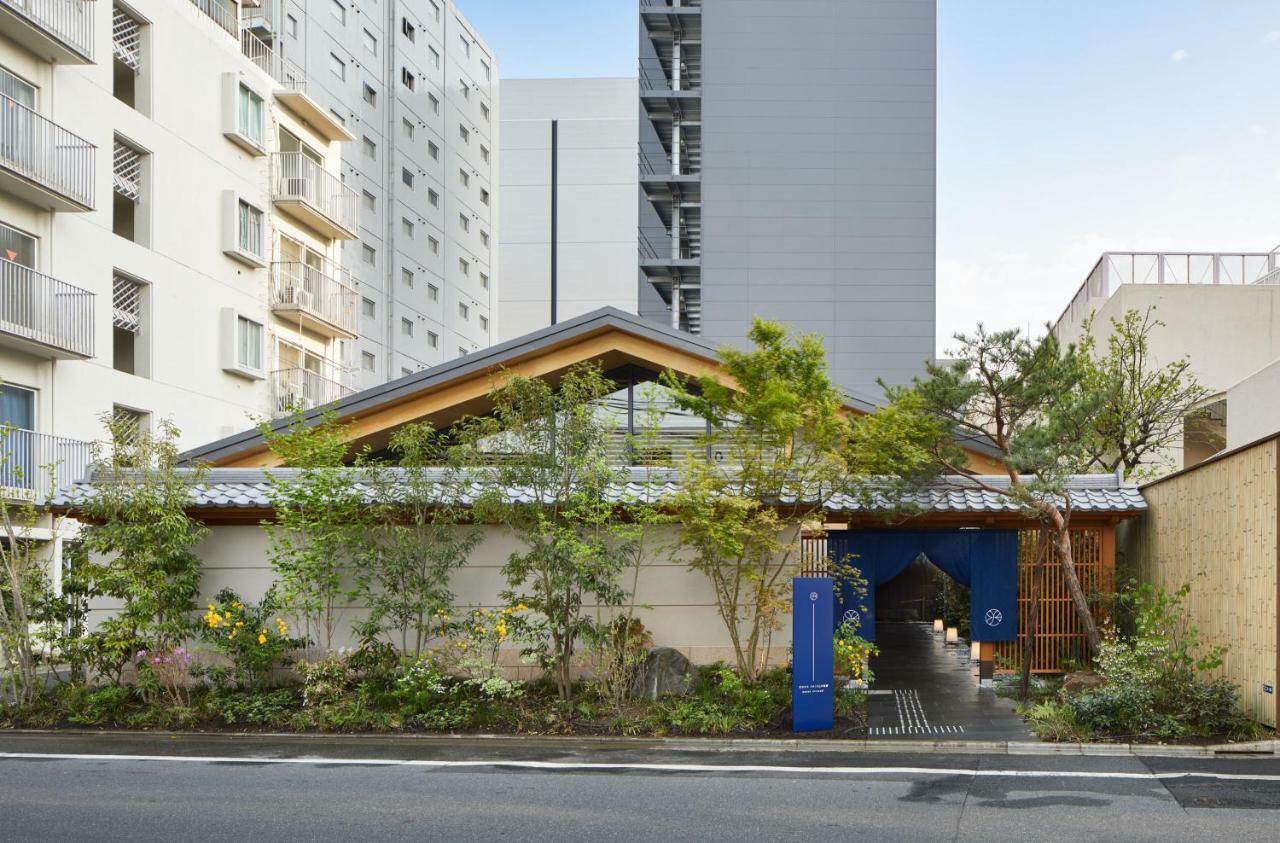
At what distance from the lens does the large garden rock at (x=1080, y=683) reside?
14336mm

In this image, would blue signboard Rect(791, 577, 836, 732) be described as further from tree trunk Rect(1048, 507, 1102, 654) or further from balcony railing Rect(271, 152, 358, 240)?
balcony railing Rect(271, 152, 358, 240)

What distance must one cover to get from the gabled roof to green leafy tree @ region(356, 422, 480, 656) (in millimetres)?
2169

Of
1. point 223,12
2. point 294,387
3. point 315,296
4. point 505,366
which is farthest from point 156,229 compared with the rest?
point 505,366

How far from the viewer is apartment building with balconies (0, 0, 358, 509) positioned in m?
21.9

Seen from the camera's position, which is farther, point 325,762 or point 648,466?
point 648,466

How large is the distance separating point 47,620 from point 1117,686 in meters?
12.4

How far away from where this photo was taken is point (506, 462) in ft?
48.2

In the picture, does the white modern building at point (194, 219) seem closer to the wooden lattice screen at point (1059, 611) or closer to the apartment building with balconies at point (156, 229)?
the apartment building with balconies at point (156, 229)

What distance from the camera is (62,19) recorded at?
23031 mm

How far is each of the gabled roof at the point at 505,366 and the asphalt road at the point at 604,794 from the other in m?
5.35

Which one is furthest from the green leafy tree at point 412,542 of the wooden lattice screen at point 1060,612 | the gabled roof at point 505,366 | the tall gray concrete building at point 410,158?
the tall gray concrete building at point 410,158

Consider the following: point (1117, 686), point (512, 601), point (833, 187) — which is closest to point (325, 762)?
point (512, 601)

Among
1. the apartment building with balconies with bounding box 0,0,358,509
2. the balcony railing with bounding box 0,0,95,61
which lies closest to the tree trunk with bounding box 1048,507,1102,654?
the apartment building with balconies with bounding box 0,0,358,509

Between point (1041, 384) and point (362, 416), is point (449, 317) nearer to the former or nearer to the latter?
point (362, 416)
